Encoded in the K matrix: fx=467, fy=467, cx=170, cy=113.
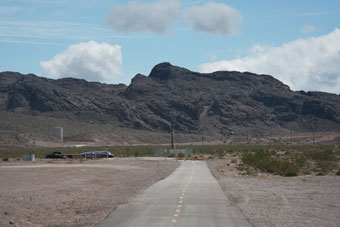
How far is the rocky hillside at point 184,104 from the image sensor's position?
484 feet

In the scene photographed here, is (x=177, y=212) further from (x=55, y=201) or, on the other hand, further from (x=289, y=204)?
(x=55, y=201)

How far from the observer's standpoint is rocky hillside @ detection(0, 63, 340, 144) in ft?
484

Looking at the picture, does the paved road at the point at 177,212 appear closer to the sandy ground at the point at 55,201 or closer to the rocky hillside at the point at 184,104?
the sandy ground at the point at 55,201

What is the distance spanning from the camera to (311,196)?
19.5m

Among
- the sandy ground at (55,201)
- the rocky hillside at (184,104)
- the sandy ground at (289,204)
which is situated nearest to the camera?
the sandy ground at (289,204)

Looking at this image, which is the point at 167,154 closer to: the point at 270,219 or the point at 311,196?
the point at 311,196

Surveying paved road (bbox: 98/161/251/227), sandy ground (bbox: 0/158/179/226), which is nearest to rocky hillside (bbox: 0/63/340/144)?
sandy ground (bbox: 0/158/179/226)

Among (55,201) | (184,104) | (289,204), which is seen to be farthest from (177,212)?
(184,104)

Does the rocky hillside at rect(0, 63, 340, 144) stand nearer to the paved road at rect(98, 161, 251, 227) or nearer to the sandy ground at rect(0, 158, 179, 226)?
the sandy ground at rect(0, 158, 179, 226)

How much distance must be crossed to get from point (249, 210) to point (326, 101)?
163892 mm

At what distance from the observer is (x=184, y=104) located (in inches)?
6275

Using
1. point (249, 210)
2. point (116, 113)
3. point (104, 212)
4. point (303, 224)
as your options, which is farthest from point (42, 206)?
point (116, 113)

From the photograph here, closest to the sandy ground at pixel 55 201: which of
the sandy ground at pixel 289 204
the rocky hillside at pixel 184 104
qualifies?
the sandy ground at pixel 289 204

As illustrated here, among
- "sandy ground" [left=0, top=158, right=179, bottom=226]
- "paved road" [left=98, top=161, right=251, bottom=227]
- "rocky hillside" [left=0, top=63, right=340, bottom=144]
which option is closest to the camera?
"paved road" [left=98, top=161, right=251, bottom=227]
